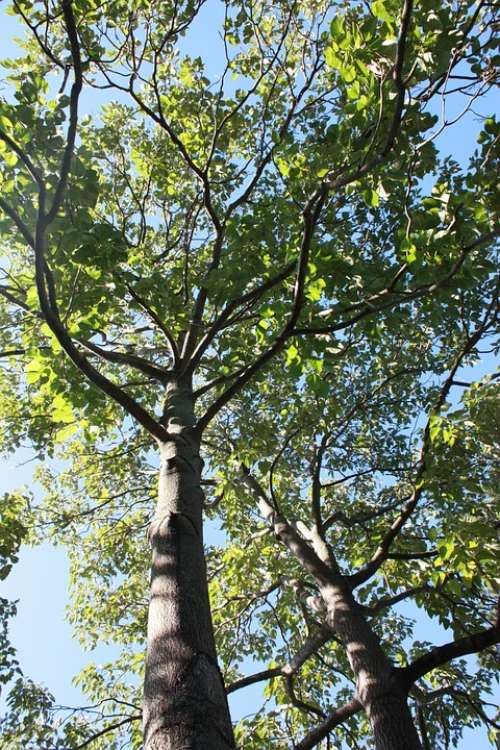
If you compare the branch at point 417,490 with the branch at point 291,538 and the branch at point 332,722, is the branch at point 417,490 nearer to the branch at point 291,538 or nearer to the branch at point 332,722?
the branch at point 291,538

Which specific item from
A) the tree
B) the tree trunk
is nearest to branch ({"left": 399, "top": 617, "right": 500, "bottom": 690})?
the tree

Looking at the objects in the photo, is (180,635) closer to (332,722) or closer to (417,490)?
(332,722)

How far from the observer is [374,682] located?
4.79 m

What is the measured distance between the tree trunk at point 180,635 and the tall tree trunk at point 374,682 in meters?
2.31

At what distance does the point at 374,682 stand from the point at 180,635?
2767mm

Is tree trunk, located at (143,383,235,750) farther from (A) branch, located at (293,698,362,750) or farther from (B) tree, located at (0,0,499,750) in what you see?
(A) branch, located at (293,698,362,750)

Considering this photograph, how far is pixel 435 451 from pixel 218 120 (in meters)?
5.16

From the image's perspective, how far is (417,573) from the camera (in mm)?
7008

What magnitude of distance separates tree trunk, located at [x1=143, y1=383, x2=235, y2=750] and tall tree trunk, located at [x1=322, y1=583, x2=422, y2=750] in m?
2.31

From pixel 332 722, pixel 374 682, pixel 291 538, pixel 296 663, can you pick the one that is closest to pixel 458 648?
pixel 374 682

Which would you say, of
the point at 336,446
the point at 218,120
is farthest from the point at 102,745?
the point at 218,120

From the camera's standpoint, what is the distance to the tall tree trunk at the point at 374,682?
14.3 ft

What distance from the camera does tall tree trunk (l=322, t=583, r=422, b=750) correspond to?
4.35 metres

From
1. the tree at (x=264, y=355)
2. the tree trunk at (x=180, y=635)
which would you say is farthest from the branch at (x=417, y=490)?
the tree trunk at (x=180, y=635)
